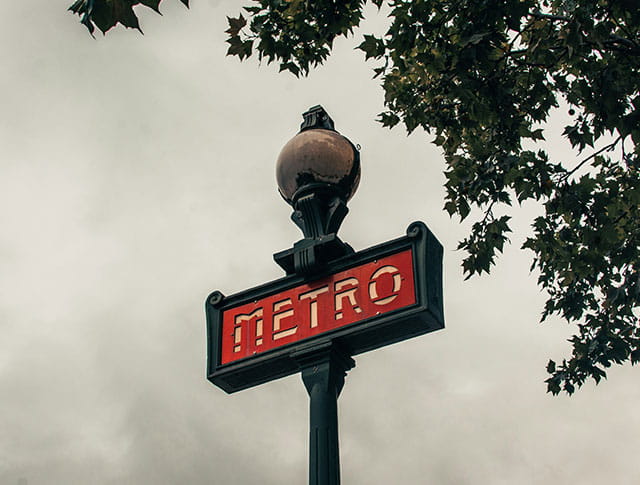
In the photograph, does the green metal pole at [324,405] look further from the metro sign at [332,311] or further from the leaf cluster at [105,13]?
the leaf cluster at [105,13]

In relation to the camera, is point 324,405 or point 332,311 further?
point 332,311

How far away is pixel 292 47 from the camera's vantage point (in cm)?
782

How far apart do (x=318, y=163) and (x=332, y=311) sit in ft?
3.44

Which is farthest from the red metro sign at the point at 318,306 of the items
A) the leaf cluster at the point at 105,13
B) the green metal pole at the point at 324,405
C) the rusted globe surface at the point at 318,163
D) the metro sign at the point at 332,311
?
the leaf cluster at the point at 105,13

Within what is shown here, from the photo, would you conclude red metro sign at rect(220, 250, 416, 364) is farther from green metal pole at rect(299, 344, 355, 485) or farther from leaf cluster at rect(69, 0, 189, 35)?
leaf cluster at rect(69, 0, 189, 35)

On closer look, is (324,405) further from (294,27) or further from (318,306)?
(294,27)

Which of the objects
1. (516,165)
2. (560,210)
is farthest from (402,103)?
(560,210)

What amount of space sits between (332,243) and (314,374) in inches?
33.8

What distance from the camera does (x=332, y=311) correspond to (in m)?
5.12

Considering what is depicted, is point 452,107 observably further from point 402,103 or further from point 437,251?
point 437,251

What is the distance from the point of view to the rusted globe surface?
5605 mm

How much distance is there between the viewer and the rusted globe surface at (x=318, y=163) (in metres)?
5.61

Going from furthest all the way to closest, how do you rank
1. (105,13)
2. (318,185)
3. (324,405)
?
(318,185) < (324,405) < (105,13)

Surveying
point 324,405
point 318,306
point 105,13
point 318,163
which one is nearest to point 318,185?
point 318,163
